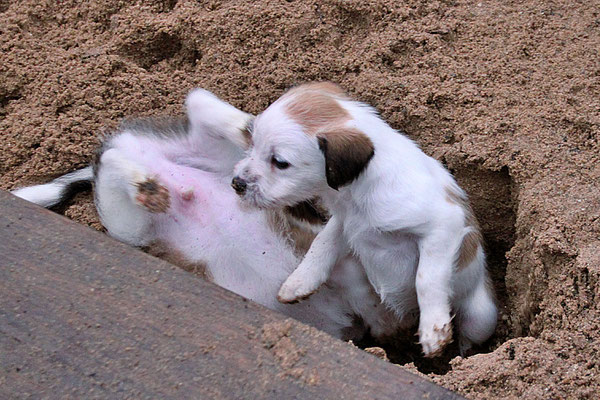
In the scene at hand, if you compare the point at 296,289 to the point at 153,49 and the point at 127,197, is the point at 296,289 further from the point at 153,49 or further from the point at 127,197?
the point at 153,49

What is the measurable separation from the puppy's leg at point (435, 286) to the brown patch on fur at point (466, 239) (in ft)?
0.43

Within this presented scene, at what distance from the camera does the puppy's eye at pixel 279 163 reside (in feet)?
9.30

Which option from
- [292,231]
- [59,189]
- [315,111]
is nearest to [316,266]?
[292,231]

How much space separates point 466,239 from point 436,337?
44 centimetres

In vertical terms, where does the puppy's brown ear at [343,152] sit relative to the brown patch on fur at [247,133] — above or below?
above

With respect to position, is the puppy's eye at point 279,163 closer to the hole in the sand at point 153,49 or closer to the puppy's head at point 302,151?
the puppy's head at point 302,151

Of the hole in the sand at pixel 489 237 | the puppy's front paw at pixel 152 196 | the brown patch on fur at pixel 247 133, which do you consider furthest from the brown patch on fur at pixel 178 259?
the hole in the sand at pixel 489 237

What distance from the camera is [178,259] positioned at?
3369mm

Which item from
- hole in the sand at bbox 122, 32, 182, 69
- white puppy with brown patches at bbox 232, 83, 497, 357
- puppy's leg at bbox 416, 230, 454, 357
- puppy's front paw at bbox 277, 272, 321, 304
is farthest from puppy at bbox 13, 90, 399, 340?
hole in the sand at bbox 122, 32, 182, 69

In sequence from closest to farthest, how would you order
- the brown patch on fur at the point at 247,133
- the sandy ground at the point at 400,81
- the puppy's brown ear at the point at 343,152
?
the puppy's brown ear at the point at 343,152, the sandy ground at the point at 400,81, the brown patch on fur at the point at 247,133

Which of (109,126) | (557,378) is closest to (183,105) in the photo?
(109,126)

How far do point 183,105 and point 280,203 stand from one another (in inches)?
47.5

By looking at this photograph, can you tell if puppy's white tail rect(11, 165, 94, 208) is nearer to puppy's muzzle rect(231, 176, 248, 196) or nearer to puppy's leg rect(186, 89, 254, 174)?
puppy's leg rect(186, 89, 254, 174)

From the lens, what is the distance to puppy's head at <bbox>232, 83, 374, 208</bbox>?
8.94 feet
